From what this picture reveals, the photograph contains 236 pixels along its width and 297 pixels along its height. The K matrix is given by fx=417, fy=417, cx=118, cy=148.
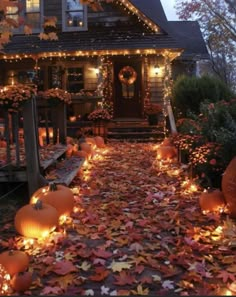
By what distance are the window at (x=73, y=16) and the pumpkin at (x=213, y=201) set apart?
13120mm

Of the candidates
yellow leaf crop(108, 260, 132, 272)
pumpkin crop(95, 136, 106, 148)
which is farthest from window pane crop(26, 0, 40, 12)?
yellow leaf crop(108, 260, 132, 272)

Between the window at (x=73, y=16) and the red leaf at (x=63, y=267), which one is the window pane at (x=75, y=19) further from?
the red leaf at (x=63, y=267)

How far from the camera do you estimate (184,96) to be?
1120 centimetres

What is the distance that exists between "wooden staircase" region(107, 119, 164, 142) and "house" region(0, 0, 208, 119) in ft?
4.30

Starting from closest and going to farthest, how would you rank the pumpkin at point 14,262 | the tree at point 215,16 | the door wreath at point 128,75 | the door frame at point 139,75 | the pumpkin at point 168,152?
the pumpkin at point 14,262 → the pumpkin at point 168,152 → the door frame at point 139,75 → the door wreath at point 128,75 → the tree at point 215,16

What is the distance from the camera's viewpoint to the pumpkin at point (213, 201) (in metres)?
5.02

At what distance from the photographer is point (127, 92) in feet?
58.4

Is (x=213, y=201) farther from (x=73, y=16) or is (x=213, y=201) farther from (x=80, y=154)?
(x=73, y=16)

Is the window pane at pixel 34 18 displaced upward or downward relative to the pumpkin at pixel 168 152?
upward

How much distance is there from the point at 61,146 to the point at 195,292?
5.80 metres

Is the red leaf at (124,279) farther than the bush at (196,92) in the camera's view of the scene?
No

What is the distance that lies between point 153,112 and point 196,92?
457cm

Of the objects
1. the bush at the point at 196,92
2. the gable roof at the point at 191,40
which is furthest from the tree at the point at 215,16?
the bush at the point at 196,92

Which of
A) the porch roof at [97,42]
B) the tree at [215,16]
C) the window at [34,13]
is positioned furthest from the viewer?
the tree at [215,16]
